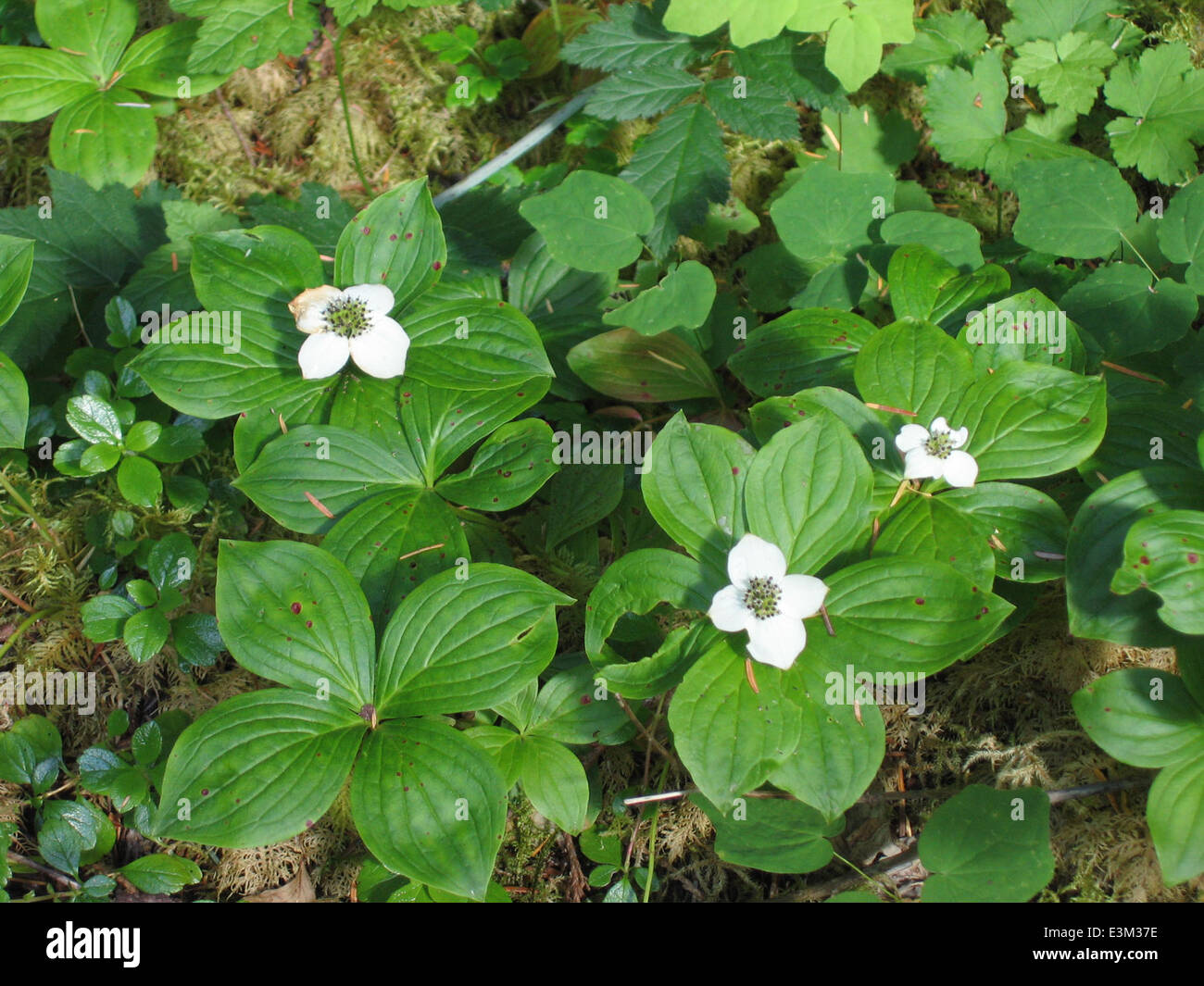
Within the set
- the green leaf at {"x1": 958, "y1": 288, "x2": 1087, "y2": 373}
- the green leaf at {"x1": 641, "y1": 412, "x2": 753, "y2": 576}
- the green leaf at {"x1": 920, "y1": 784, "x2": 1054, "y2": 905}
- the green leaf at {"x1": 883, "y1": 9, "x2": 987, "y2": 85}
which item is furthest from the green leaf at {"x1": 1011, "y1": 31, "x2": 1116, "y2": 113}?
the green leaf at {"x1": 920, "y1": 784, "x2": 1054, "y2": 905}

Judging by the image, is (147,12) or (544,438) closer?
(544,438)

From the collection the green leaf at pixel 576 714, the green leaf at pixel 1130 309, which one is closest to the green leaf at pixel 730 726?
the green leaf at pixel 576 714

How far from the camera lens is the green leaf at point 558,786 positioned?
209 centimetres

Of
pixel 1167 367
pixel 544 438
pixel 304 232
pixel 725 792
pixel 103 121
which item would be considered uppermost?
pixel 103 121

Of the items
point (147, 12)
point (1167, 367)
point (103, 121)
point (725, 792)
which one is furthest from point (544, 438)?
point (147, 12)

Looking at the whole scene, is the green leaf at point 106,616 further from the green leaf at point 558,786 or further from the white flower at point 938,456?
the white flower at point 938,456

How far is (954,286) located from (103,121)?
276 cm

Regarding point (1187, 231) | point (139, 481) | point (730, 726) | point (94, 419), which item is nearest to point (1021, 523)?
point (730, 726)

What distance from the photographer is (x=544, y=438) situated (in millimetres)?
2264

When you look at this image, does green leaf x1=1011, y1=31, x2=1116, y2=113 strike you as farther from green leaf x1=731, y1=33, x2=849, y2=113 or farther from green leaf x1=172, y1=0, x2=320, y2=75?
green leaf x1=172, y1=0, x2=320, y2=75

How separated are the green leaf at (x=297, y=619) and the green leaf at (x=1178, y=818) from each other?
1769 mm

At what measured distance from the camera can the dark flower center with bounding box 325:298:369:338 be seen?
7.04 ft

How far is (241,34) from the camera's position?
2.72 m
